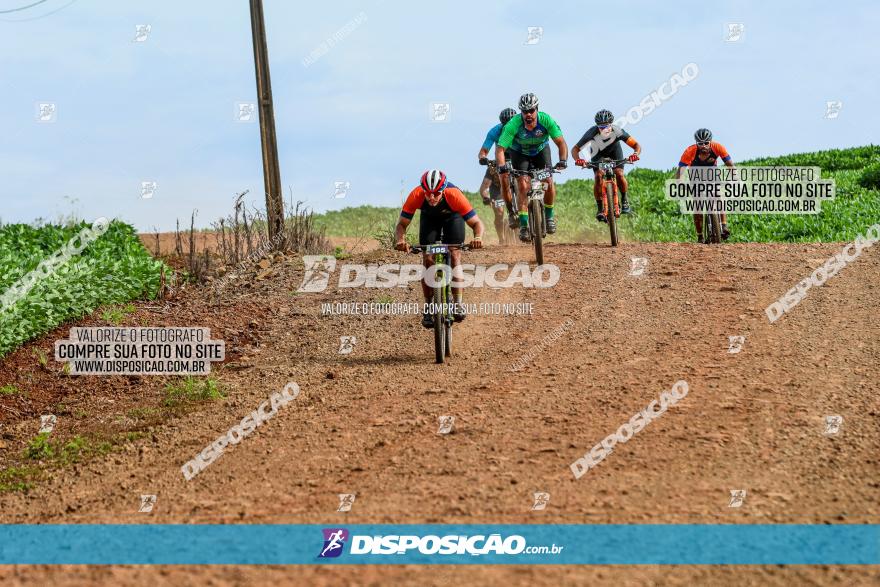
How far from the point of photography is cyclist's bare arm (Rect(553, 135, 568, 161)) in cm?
1508

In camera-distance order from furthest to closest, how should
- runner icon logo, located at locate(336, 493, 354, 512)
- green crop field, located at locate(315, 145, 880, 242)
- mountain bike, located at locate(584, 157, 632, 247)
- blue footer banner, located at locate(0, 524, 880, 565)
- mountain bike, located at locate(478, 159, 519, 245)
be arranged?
1. green crop field, located at locate(315, 145, 880, 242)
2. mountain bike, located at locate(478, 159, 519, 245)
3. mountain bike, located at locate(584, 157, 632, 247)
4. runner icon logo, located at locate(336, 493, 354, 512)
5. blue footer banner, located at locate(0, 524, 880, 565)

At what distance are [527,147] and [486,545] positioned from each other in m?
10.4

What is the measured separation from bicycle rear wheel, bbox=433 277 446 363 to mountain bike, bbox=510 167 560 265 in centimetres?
353

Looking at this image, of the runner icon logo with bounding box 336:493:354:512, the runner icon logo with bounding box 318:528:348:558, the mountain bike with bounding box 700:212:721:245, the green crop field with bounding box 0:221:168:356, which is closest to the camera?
the runner icon logo with bounding box 318:528:348:558

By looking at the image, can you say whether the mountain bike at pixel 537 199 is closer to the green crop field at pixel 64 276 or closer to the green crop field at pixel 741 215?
the green crop field at pixel 741 215

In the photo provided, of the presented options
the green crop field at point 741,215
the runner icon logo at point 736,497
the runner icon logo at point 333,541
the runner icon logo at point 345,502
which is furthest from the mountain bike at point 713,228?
the runner icon logo at point 333,541

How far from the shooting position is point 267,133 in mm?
18234

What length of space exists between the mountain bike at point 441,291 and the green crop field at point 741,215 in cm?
848

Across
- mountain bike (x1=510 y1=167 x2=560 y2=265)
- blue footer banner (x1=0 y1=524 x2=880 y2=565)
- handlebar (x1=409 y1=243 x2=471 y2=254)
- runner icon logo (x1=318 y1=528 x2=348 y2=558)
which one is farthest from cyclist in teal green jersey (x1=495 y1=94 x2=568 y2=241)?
runner icon logo (x1=318 y1=528 x2=348 y2=558)

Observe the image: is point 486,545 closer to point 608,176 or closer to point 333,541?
point 333,541

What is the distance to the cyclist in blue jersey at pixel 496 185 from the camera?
1667cm

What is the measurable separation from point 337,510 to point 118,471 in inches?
124

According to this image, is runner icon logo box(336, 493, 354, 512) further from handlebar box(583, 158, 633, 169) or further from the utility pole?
the utility pole

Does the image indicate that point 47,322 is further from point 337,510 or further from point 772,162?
point 772,162
